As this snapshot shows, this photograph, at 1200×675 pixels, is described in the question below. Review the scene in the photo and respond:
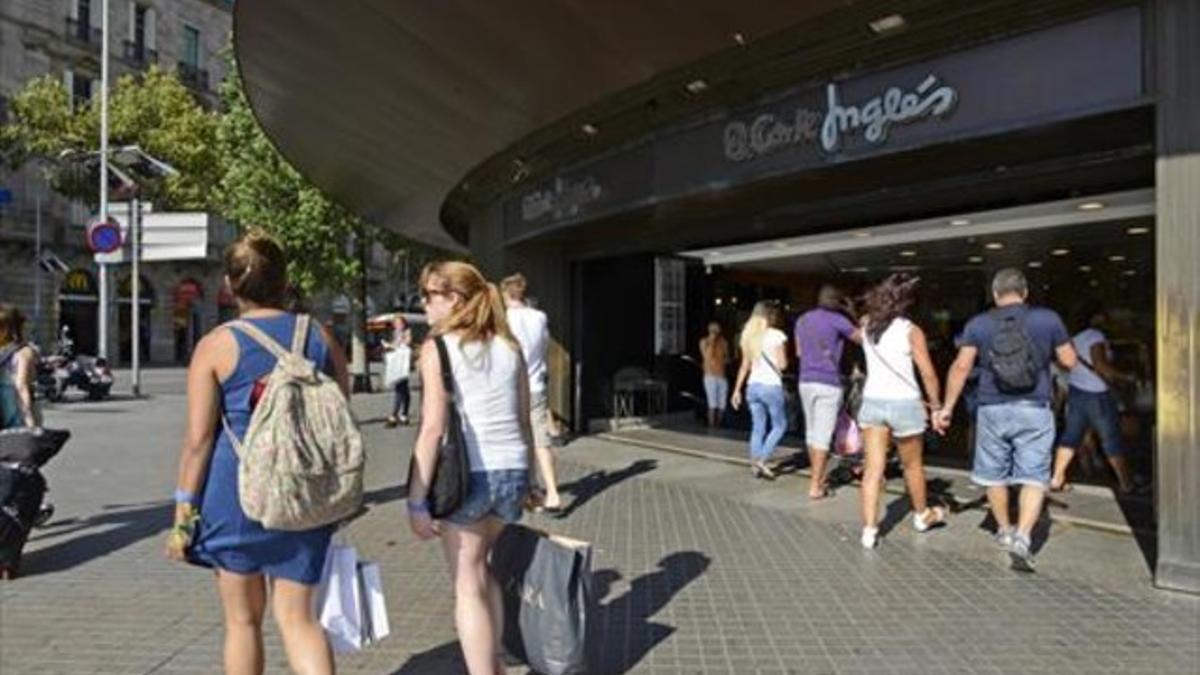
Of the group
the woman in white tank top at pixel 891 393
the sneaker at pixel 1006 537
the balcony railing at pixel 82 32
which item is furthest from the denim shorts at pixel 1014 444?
the balcony railing at pixel 82 32

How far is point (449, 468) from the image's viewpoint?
3.64 meters

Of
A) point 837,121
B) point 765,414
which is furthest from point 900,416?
point 765,414

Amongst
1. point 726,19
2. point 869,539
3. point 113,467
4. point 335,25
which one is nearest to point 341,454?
point 869,539

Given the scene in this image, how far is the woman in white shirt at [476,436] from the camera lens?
147 inches

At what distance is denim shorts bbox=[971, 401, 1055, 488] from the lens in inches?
235

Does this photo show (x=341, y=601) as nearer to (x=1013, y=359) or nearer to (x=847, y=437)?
(x=1013, y=359)

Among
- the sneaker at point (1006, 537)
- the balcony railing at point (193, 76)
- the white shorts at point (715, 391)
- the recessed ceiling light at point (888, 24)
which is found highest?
the balcony railing at point (193, 76)

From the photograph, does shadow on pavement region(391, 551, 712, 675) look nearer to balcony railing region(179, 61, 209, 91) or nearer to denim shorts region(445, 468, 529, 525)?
denim shorts region(445, 468, 529, 525)

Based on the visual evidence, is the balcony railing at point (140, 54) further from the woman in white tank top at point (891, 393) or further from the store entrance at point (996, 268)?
the woman in white tank top at point (891, 393)

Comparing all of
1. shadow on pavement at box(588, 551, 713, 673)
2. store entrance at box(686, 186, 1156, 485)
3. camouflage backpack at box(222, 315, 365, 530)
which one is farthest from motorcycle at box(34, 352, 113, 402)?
camouflage backpack at box(222, 315, 365, 530)

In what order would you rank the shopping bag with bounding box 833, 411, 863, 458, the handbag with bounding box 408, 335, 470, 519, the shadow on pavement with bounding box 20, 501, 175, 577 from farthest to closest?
the shopping bag with bounding box 833, 411, 863, 458 → the shadow on pavement with bounding box 20, 501, 175, 577 → the handbag with bounding box 408, 335, 470, 519

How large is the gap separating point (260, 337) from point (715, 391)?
1075cm

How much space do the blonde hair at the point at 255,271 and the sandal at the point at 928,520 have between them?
5.00 meters

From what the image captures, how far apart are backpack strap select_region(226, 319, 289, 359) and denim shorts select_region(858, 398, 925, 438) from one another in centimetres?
447
